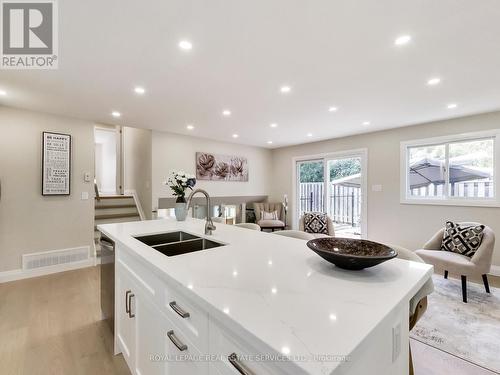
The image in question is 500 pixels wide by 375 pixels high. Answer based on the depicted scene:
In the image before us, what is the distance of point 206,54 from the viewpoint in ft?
6.49

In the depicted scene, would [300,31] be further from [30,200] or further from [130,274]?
[30,200]

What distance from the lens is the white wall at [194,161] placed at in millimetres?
4602

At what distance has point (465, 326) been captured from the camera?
2094 millimetres

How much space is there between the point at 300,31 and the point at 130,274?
204 centimetres

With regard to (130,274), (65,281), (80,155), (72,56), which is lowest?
(65,281)

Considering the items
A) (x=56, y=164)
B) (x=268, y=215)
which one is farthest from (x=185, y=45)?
(x=268, y=215)

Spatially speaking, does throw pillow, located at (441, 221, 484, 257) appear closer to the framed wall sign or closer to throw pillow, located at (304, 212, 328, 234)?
throw pillow, located at (304, 212, 328, 234)

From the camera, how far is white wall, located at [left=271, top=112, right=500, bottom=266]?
3537mm

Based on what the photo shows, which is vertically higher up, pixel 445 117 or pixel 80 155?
pixel 445 117

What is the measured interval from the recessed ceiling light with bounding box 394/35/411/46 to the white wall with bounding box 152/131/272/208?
400cm

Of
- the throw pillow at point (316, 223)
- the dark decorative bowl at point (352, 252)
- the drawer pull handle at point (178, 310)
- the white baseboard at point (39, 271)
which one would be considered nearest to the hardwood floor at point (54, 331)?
the white baseboard at point (39, 271)

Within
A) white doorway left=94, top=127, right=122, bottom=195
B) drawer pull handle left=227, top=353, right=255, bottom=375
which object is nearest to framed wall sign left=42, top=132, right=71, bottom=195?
white doorway left=94, top=127, right=122, bottom=195

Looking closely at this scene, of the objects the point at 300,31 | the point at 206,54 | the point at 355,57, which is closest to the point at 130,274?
the point at 206,54

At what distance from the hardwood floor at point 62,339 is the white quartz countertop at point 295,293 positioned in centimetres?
115
